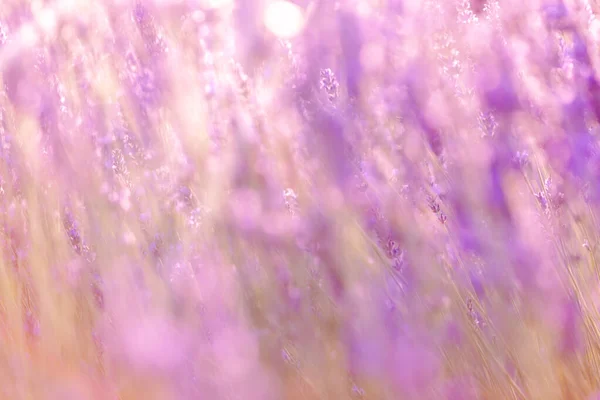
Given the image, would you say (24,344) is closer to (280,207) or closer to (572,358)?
(280,207)

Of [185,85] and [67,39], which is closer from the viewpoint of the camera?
[185,85]

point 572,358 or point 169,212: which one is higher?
point 169,212

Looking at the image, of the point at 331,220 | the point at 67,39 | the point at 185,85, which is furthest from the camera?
the point at 67,39

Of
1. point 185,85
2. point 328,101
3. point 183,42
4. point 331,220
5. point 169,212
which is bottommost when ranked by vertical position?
point 331,220

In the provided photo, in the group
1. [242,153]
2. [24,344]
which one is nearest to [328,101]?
[242,153]

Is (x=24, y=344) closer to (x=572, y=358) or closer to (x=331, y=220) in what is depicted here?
(x=331, y=220)

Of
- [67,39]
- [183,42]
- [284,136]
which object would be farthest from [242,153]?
[67,39]

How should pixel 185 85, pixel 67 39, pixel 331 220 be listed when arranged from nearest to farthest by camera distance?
1. pixel 331 220
2. pixel 185 85
3. pixel 67 39
